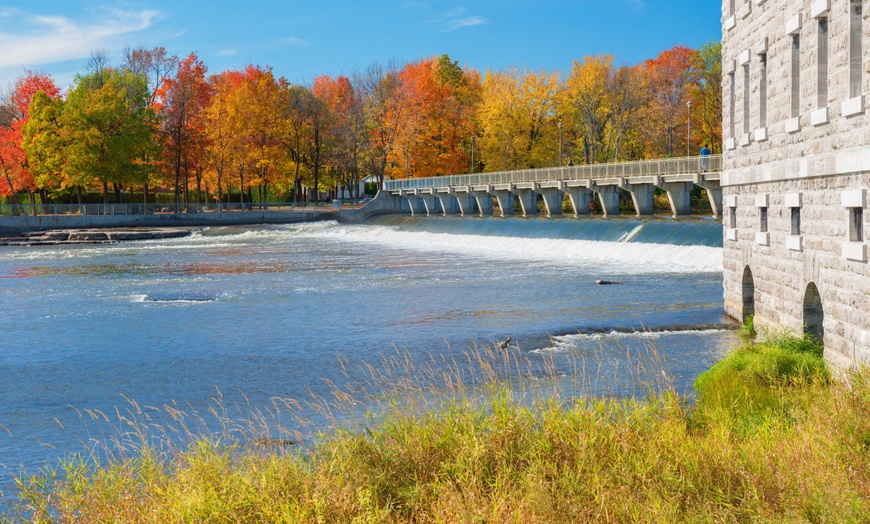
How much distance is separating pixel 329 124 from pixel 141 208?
76.1ft

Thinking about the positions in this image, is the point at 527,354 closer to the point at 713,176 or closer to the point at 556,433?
the point at 556,433

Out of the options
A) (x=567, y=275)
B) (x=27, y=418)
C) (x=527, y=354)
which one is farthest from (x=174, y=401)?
(x=567, y=275)

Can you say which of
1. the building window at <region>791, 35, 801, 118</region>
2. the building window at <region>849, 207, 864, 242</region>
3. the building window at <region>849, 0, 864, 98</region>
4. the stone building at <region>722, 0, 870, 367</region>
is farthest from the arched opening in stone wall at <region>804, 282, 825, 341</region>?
the building window at <region>849, 0, 864, 98</region>

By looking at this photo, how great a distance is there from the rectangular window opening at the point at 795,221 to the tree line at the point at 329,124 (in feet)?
208

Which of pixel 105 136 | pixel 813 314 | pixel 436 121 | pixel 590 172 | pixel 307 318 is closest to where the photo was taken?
pixel 813 314

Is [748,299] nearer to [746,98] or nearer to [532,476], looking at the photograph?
[746,98]

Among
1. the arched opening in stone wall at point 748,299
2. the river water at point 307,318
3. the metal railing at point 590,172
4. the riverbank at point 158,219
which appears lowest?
the river water at point 307,318

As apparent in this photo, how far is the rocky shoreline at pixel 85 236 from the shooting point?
218 feet

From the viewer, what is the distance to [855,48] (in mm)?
13516

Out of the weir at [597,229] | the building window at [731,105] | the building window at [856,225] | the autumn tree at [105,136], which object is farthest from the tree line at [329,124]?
the building window at [856,225]

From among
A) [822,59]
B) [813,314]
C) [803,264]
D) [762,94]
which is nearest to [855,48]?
[822,59]

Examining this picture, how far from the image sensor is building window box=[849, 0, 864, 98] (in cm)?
1343

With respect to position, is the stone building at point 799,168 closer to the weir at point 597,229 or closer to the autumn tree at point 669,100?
the weir at point 597,229

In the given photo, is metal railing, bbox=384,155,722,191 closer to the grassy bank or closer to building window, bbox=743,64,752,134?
building window, bbox=743,64,752,134
